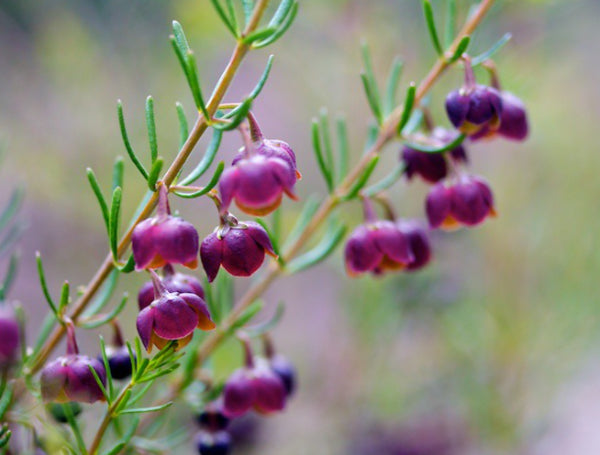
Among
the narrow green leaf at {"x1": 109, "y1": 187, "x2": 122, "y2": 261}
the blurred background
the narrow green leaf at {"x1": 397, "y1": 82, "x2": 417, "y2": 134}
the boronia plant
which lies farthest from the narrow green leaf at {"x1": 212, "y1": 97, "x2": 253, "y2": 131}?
the blurred background

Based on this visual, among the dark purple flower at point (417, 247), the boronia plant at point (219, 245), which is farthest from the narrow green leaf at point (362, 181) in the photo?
the dark purple flower at point (417, 247)

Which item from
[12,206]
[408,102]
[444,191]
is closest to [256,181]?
[408,102]

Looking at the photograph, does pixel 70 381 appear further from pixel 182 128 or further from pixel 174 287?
pixel 182 128

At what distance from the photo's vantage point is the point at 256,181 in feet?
1.82

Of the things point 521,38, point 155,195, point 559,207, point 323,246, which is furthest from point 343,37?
point 155,195

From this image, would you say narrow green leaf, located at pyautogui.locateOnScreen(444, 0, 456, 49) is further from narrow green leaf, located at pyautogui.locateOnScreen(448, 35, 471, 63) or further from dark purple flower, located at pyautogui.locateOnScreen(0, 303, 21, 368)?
dark purple flower, located at pyautogui.locateOnScreen(0, 303, 21, 368)

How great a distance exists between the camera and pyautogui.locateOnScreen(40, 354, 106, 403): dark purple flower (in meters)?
0.63

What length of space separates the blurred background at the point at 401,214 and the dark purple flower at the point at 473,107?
111 centimetres

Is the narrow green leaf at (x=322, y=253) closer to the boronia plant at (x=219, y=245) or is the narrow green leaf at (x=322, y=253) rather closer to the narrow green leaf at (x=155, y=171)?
Result: the boronia plant at (x=219, y=245)

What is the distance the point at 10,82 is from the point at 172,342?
1.89 metres

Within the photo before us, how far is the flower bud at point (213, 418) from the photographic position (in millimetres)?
875

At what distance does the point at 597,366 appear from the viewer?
294 centimetres

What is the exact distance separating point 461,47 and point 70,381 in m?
0.48

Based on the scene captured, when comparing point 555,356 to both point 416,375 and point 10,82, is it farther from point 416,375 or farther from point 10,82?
point 10,82
